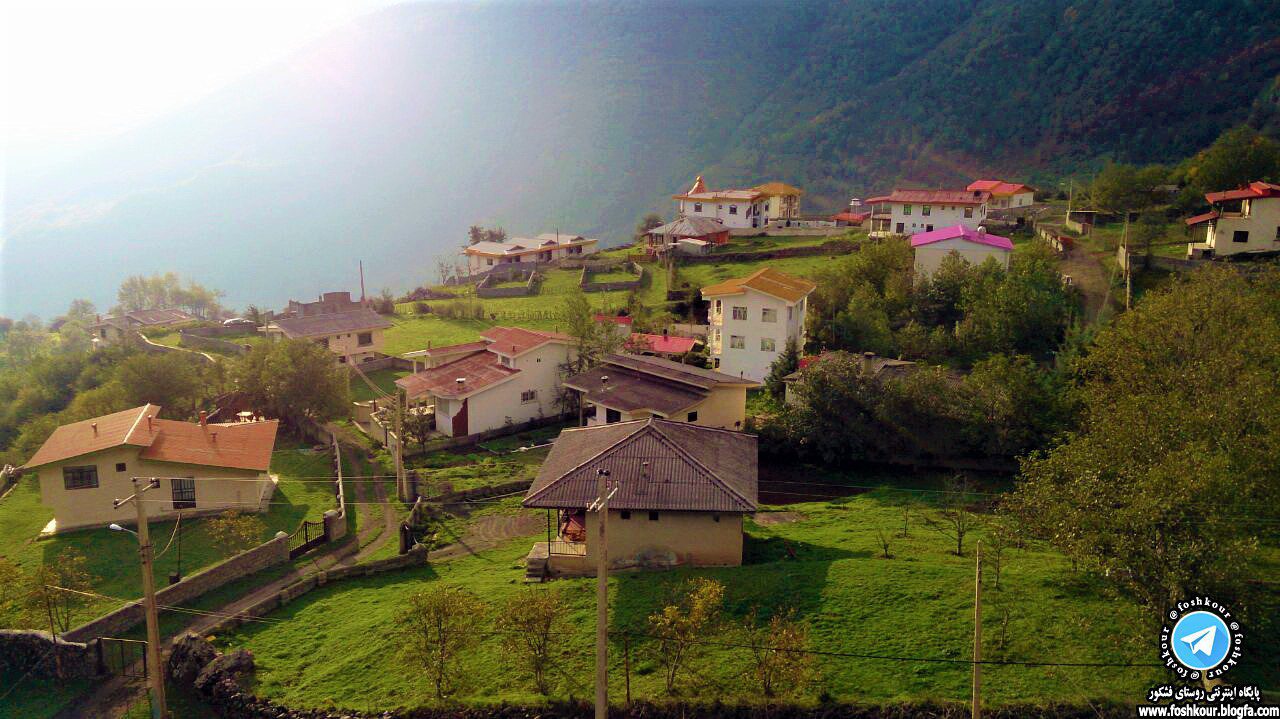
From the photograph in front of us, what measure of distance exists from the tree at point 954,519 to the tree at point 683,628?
26.3ft

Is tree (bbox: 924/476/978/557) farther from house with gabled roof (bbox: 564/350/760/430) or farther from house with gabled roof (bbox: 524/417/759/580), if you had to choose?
house with gabled roof (bbox: 564/350/760/430)

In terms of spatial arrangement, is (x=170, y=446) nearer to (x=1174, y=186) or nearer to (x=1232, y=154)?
(x=1232, y=154)

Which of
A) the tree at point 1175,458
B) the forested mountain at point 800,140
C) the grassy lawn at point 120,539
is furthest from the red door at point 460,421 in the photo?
the forested mountain at point 800,140

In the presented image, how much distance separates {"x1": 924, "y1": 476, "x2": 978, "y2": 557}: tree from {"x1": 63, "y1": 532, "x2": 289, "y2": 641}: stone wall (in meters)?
18.7

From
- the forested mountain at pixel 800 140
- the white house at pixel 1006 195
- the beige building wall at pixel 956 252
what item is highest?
the forested mountain at pixel 800 140

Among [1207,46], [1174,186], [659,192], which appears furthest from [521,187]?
[1174,186]

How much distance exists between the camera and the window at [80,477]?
26906 mm

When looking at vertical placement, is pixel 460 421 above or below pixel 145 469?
below

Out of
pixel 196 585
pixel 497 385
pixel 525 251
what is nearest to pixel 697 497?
pixel 196 585

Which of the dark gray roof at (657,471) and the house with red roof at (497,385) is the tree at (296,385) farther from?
the dark gray roof at (657,471)

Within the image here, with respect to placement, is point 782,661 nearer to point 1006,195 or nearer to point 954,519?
point 954,519

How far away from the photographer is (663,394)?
114 feet

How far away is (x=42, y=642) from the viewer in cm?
1905

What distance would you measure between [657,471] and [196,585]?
12.4 metres
